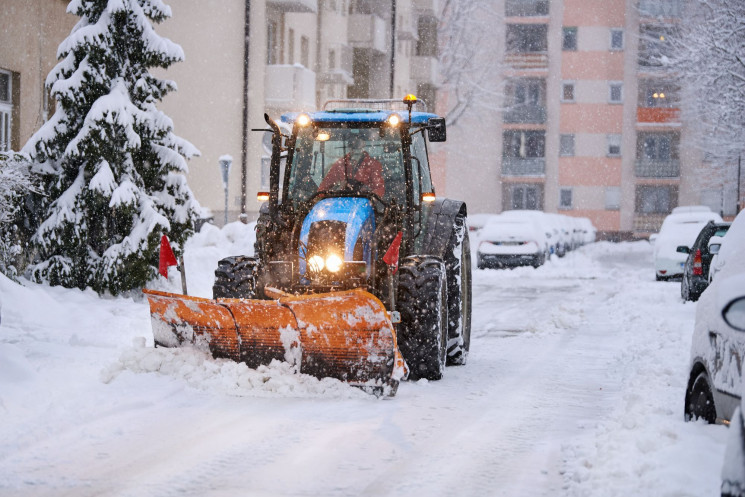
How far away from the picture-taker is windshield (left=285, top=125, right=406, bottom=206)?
30.2 ft

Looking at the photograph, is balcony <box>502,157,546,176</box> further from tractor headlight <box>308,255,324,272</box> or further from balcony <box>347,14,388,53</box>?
tractor headlight <box>308,255,324,272</box>

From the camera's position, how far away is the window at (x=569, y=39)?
59250mm

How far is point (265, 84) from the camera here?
95.9 ft

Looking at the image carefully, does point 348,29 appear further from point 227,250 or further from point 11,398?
point 11,398

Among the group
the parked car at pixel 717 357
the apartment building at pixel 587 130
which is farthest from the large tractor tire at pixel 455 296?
the apartment building at pixel 587 130

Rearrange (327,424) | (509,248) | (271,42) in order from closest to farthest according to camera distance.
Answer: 1. (327,424)
2. (509,248)
3. (271,42)

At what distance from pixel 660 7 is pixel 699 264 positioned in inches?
1790

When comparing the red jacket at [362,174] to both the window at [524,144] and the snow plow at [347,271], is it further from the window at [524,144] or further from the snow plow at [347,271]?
the window at [524,144]

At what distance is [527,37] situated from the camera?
60.2m

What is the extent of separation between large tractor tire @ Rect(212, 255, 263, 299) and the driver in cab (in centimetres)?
107

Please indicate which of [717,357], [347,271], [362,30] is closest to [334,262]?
[347,271]

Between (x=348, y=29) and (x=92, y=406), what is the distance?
32.0 metres

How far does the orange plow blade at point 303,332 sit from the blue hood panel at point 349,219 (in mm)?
884

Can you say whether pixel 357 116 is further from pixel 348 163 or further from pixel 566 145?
pixel 566 145
